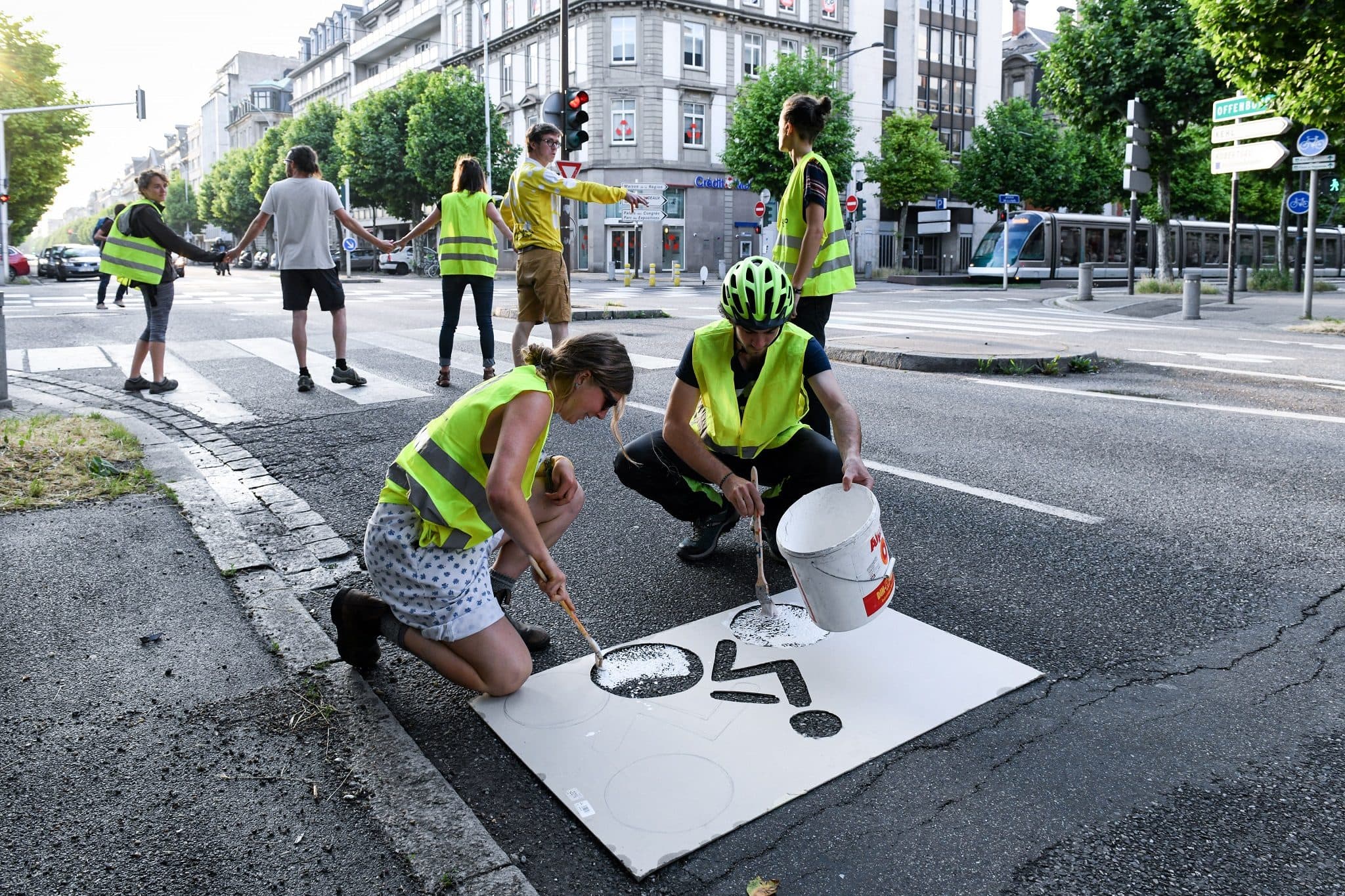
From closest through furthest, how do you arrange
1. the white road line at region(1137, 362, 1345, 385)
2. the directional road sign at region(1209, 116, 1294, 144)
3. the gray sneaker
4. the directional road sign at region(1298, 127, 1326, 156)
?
the gray sneaker
the white road line at region(1137, 362, 1345, 385)
the directional road sign at region(1298, 127, 1326, 156)
the directional road sign at region(1209, 116, 1294, 144)

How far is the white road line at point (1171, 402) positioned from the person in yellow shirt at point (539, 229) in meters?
3.68

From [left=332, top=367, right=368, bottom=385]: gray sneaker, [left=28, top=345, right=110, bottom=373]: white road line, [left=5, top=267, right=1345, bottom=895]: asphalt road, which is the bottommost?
[left=5, top=267, right=1345, bottom=895]: asphalt road

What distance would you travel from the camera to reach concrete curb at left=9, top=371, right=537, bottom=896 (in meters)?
2.21

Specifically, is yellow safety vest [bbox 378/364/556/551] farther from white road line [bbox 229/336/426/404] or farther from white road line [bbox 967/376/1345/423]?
white road line [bbox 967/376/1345/423]

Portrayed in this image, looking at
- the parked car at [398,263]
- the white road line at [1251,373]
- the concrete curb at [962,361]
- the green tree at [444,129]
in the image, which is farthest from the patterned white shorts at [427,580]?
the parked car at [398,263]

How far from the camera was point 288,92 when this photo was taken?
10125cm

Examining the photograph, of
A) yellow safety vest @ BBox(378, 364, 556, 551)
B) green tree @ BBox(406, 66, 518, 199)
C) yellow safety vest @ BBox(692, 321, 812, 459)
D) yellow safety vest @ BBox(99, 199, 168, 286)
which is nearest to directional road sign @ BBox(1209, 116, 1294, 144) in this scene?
yellow safety vest @ BBox(692, 321, 812, 459)

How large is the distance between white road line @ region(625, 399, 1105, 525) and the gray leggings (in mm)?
5800

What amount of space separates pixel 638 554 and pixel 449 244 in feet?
16.9

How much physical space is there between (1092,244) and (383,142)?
111 ft

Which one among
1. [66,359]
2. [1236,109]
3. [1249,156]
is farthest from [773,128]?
Answer: [66,359]

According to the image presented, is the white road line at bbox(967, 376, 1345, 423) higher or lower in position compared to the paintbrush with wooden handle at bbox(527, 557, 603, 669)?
higher

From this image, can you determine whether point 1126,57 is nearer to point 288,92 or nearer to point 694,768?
point 694,768

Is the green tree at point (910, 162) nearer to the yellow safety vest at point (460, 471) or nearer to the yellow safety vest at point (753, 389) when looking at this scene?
the yellow safety vest at point (753, 389)
